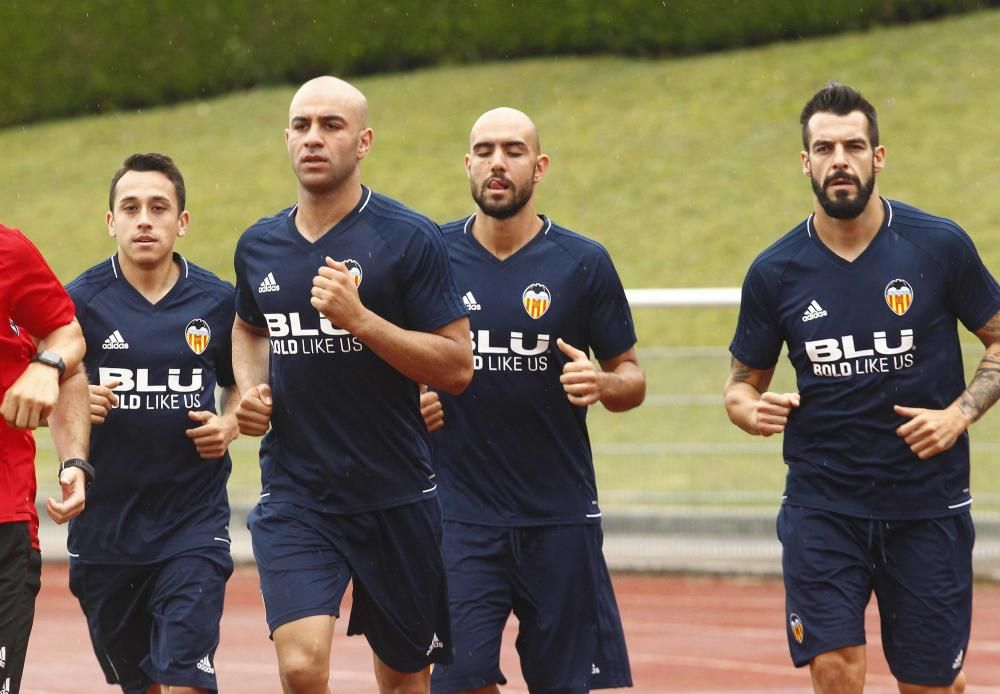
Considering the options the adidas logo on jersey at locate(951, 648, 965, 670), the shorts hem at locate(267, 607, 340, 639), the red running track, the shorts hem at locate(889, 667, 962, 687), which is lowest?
the red running track

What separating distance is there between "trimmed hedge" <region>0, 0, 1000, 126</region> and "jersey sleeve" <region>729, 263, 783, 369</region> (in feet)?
75.7

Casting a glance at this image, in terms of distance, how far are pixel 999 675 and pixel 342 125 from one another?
5578 mm

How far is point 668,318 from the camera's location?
21.4m

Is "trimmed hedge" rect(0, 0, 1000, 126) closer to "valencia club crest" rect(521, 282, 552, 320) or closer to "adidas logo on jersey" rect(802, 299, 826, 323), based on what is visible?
"valencia club crest" rect(521, 282, 552, 320)

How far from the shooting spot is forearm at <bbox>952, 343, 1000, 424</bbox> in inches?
250

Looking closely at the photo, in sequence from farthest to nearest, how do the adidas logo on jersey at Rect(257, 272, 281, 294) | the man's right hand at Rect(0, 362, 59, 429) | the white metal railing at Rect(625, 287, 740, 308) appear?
the white metal railing at Rect(625, 287, 740, 308) < the adidas logo on jersey at Rect(257, 272, 281, 294) < the man's right hand at Rect(0, 362, 59, 429)

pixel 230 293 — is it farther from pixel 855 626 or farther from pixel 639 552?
pixel 639 552

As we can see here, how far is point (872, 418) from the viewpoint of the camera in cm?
639

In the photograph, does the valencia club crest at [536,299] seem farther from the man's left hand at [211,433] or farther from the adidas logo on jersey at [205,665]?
the adidas logo on jersey at [205,665]

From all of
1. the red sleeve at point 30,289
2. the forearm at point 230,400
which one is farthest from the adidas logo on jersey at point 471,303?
the red sleeve at point 30,289

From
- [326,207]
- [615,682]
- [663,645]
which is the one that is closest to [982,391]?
[615,682]

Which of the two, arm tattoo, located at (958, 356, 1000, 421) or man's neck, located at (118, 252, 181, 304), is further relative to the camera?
man's neck, located at (118, 252, 181, 304)

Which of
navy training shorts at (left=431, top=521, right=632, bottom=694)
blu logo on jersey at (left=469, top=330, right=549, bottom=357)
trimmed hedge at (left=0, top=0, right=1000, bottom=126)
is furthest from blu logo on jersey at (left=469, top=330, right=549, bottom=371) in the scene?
trimmed hedge at (left=0, top=0, right=1000, bottom=126)

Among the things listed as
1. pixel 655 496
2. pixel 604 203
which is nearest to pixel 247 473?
pixel 655 496
